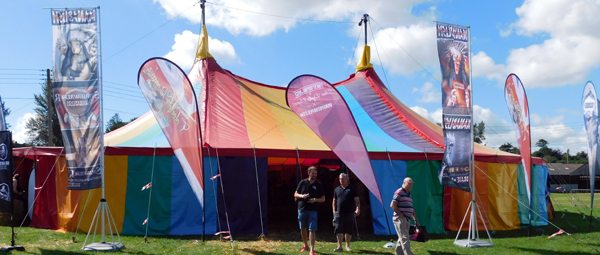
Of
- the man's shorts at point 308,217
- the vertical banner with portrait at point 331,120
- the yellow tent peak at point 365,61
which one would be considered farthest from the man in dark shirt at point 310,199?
the yellow tent peak at point 365,61

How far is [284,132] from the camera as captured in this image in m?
10.2

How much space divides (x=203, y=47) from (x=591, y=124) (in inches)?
307

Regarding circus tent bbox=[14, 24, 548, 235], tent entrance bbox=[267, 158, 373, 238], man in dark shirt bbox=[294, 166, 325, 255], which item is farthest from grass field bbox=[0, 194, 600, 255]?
tent entrance bbox=[267, 158, 373, 238]

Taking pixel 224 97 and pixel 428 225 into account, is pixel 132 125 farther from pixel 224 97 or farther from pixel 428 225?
pixel 428 225

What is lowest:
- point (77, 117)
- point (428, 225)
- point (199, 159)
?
point (428, 225)

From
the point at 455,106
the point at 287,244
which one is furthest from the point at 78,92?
the point at 455,106

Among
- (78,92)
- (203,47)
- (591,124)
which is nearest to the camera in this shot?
(78,92)

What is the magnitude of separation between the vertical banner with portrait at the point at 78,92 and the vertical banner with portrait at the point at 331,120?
8.64 feet

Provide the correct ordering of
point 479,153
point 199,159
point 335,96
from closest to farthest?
point 199,159
point 335,96
point 479,153

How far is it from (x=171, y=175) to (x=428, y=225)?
4.58 meters

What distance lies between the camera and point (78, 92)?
746 centimetres

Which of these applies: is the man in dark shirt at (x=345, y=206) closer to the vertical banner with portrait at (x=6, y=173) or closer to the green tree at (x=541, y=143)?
the vertical banner with portrait at (x=6, y=173)

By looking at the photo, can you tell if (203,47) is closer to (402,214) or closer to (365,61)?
(365,61)

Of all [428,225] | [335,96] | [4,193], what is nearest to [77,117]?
[4,193]
